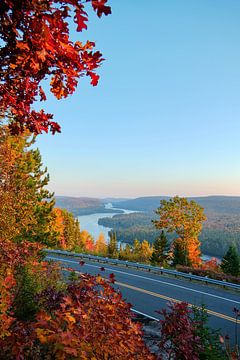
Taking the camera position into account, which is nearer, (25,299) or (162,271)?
(25,299)

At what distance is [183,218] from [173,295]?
17520 millimetres

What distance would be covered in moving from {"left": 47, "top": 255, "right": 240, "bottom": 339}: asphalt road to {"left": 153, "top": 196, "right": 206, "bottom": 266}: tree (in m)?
11.1

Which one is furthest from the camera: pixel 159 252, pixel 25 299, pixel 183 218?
pixel 159 252

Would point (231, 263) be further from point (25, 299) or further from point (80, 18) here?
point (80, 18)

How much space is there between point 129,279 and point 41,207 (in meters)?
8.41

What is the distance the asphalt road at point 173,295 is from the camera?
13.2 meters

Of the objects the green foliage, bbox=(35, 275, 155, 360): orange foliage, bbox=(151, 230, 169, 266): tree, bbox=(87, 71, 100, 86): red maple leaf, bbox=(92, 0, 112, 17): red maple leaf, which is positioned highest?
bbox=(92, 0, 112, 17): red maple leaf

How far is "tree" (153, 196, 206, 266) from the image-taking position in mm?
33344

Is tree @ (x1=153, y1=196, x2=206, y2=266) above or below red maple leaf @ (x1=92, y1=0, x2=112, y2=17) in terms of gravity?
below

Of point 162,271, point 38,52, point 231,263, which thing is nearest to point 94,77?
point 38,52

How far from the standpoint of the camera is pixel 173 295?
16.7 m

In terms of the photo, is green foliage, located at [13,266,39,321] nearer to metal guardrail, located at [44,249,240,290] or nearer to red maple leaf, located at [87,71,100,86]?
red maple leaf, located at [87,71,100,86]

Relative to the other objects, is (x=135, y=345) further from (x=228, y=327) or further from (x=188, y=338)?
(x=228, y=327)

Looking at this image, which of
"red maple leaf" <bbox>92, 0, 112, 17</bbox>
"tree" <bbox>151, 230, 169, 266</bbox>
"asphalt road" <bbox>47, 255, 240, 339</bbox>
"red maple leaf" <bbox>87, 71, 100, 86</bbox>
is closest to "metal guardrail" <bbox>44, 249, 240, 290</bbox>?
"asphalt road" <bbox>47, 255, 240, 339</bbox>
